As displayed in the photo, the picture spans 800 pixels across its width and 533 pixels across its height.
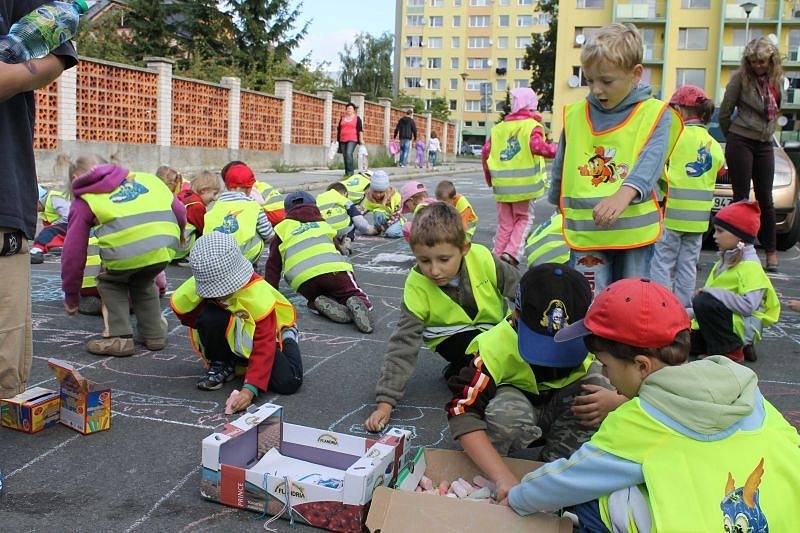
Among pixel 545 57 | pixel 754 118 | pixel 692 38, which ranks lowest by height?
pixel 754 118

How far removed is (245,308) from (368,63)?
6564 centimetres

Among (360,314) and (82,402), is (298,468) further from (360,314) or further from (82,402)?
(360,314)

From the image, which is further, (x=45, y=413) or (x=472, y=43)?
(x=472, y=43)

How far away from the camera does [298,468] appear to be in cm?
309

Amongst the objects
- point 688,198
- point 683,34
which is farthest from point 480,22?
point 688,198

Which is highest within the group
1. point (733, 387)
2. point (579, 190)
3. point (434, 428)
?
point (579, 190)

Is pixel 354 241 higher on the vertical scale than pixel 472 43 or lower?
lower

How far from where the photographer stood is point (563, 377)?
3125 millimetres

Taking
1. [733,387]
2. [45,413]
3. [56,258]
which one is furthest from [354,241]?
[733,387]

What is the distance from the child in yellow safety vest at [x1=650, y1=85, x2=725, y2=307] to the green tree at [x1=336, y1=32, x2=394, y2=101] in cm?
6096

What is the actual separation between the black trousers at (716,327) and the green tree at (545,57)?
4979cm

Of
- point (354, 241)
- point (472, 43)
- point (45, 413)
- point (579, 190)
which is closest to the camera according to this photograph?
point (45, 413)

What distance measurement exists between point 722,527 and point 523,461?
3.06 feet

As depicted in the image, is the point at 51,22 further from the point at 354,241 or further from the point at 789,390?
the point at 354,241
